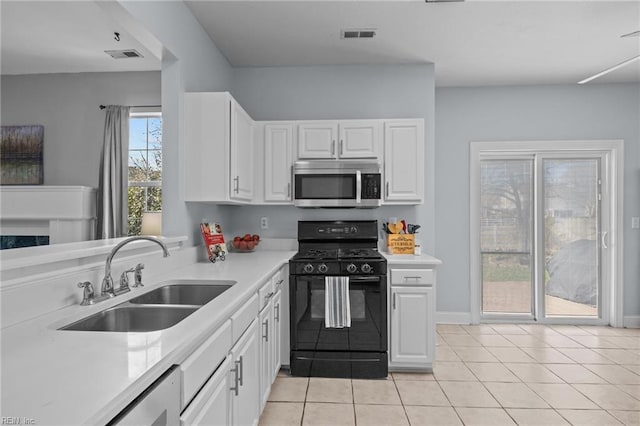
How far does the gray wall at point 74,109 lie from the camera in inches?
165

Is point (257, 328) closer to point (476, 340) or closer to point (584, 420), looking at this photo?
point (584, 420)

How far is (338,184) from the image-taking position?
3457mm

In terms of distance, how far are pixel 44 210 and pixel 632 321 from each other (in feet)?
20.8

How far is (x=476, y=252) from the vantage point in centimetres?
448

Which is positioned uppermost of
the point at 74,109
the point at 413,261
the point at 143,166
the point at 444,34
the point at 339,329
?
the point at 444,34

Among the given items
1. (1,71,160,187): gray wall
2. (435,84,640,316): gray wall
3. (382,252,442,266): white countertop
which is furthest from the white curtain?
(435,84,640,316): gray wall

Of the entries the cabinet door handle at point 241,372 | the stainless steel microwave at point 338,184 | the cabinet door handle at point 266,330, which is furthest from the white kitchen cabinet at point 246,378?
the stainless steel microwave at point 338,184

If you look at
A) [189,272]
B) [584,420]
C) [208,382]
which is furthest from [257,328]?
[584,420]

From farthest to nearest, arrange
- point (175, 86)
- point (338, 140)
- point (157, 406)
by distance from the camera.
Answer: point (338, 140) < point (175, 86) < point (157, 406)

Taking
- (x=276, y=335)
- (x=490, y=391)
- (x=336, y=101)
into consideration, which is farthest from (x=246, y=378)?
(x=336, y=101)

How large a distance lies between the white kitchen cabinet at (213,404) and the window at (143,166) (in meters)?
3.25

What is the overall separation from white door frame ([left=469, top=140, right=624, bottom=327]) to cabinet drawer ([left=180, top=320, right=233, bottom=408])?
358 cm

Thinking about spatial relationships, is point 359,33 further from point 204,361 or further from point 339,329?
point 204,361

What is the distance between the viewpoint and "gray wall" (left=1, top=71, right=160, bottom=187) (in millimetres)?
4203
